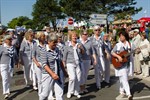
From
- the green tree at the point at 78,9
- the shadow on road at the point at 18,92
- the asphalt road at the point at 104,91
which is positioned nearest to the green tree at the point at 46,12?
the green tree at the point at 78,9

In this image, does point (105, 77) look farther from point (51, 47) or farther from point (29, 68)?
point (51, 47)

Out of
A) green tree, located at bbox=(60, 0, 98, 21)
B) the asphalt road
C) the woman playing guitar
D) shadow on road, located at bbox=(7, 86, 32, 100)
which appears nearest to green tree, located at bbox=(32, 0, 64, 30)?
green tree, located at bbox=(60, 0, 98, 21)

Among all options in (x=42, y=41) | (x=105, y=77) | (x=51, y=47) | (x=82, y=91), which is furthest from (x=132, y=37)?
(x=51, y=47)

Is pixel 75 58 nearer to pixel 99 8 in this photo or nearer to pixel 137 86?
pixel 137 86

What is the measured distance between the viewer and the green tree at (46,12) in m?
91.4

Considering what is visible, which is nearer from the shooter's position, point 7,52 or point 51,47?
point 51,47

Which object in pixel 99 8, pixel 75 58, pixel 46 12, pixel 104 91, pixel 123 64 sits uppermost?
pixel 46 12

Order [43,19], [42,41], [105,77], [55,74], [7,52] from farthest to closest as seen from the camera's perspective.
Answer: [43,19]
[105,77]
[7,52]
[42,41]
[55,74]

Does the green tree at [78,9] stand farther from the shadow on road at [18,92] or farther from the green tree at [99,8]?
the shadow on road at [18,92]

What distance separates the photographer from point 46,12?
3600 inches

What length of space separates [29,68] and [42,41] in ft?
8.53

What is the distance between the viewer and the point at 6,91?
31.3 ft

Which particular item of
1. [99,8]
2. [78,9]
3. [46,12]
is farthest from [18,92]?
[46,12]

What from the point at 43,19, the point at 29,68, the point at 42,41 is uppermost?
the point at 43,19
